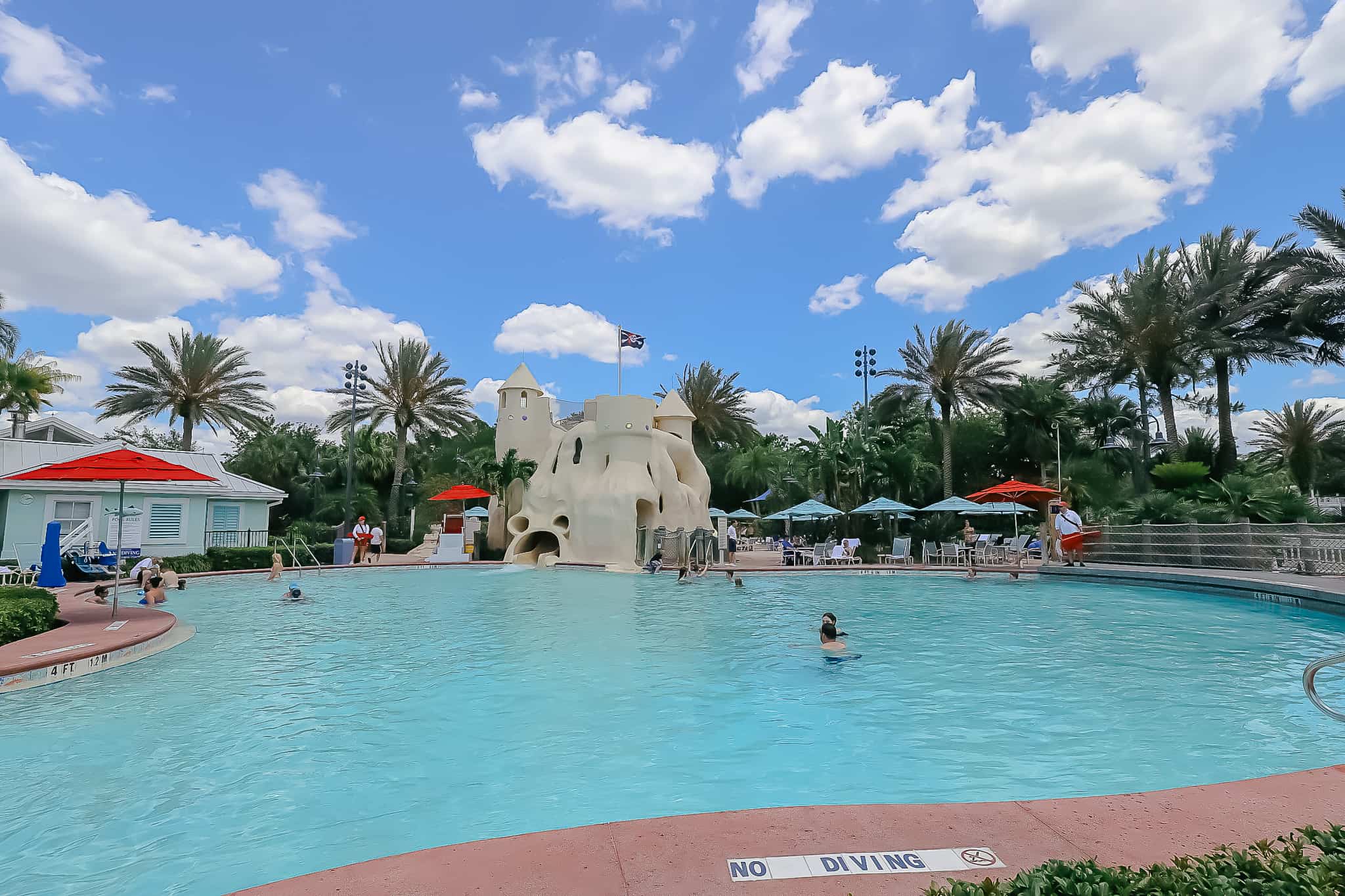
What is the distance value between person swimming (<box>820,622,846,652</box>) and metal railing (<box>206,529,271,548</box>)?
2331cm

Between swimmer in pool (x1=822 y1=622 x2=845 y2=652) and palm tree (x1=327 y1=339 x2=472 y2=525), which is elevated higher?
palm tree (x1=327 y1=339 x2=472 y2=525)

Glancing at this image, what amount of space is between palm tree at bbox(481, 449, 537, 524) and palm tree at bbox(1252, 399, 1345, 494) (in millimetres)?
33441

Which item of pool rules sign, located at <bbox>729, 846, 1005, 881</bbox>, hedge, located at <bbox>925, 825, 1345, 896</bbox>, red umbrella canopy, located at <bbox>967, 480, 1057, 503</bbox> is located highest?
red umbrella canopy, located at <bbox>967, 480, 1057, 503</bbox>

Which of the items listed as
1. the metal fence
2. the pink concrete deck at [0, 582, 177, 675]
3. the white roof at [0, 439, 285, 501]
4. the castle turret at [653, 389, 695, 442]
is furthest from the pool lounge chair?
the pink concrete deck at [0, 582, 177, 675]

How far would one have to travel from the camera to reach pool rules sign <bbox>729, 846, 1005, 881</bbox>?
308cm

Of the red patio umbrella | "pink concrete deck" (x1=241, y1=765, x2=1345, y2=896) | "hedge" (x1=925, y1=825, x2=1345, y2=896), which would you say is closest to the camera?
"hedge" (x1=925, y1=825, x2=1345, y2=896)

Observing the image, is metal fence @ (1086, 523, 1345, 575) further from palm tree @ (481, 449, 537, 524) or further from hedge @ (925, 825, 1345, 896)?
palm tree @ (481, 449, 537, 524)

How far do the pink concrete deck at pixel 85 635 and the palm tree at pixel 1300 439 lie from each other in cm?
3992

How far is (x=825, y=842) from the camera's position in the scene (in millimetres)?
3393

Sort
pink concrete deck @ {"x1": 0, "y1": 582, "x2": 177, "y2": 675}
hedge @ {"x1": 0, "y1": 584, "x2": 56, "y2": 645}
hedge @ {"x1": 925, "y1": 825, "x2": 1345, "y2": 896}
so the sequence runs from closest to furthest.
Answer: hedge @ {"x1": 925, "y1": 825, "x2": 1345, "y2": 896}, pink concrete deck @ {"x1": 0, "y1": 582, "x2": 177, "y2": 675}, hedge @ {"x1": 0, "y1": 584, "x2": 56, "y2": 645}

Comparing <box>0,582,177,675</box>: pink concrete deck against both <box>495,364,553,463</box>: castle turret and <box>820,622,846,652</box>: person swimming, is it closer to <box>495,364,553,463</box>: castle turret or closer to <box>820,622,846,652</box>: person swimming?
<box>820,622,846,652</box>: person swimming

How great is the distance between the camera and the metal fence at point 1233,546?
53.5 ft

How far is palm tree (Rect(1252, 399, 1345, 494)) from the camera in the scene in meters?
35.7

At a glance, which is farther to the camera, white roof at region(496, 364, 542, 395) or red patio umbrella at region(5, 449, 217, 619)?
white roof at region(496, 364, 542, 395)
